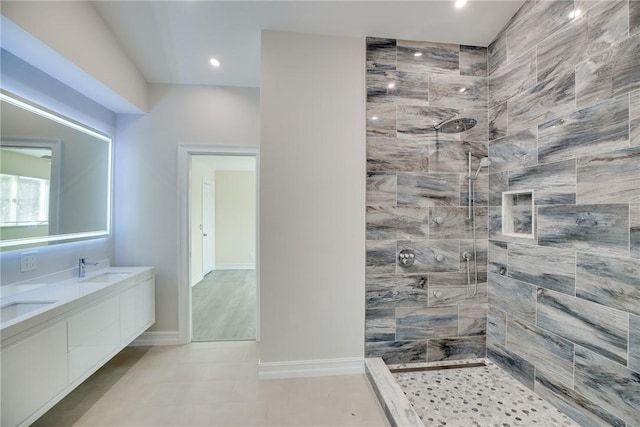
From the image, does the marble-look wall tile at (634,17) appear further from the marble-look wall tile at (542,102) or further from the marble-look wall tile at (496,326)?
the marble-look wall tile at (496,326)

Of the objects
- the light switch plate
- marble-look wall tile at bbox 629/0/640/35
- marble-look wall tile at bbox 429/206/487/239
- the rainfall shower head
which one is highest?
marble-look wall tile at bbox 629/0/640/35

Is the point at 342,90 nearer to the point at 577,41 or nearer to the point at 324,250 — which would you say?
the point at 324,250

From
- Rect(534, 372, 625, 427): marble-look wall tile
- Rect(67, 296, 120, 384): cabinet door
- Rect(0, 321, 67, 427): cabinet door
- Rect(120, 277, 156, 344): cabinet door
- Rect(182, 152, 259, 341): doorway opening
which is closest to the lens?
Rect(0, 321, 67, 427): cabinet door

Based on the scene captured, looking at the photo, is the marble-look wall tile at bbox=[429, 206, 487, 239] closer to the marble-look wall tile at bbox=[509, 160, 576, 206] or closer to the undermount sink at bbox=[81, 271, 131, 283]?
the marble-look wall tile at bbox=[509, 160, 576, 206]

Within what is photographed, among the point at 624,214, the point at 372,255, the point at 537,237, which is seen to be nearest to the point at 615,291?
the point at 624,214

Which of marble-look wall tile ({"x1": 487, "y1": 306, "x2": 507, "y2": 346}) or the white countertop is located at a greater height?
the white countertop

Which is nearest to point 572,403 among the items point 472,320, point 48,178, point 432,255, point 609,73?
point 472,320

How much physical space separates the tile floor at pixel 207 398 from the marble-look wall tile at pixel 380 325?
350 millimetres

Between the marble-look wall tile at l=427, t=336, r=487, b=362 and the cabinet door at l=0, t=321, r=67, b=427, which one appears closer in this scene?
the cabinet door at l=0, t=321, r=67, b=427

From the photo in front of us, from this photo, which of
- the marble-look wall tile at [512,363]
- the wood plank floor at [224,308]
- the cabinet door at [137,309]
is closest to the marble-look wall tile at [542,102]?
the marble-look wall tile at [512,363]

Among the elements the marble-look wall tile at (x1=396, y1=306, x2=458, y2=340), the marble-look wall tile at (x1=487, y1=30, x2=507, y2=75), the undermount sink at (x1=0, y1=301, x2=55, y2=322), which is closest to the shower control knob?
the marble-look wall tile at (x1=396, y1=306, x2=458, y2=340)

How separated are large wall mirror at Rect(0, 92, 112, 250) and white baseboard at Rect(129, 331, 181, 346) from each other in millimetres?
1150

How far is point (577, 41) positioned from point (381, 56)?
52.1 inches

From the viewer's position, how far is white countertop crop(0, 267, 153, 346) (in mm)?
1390
